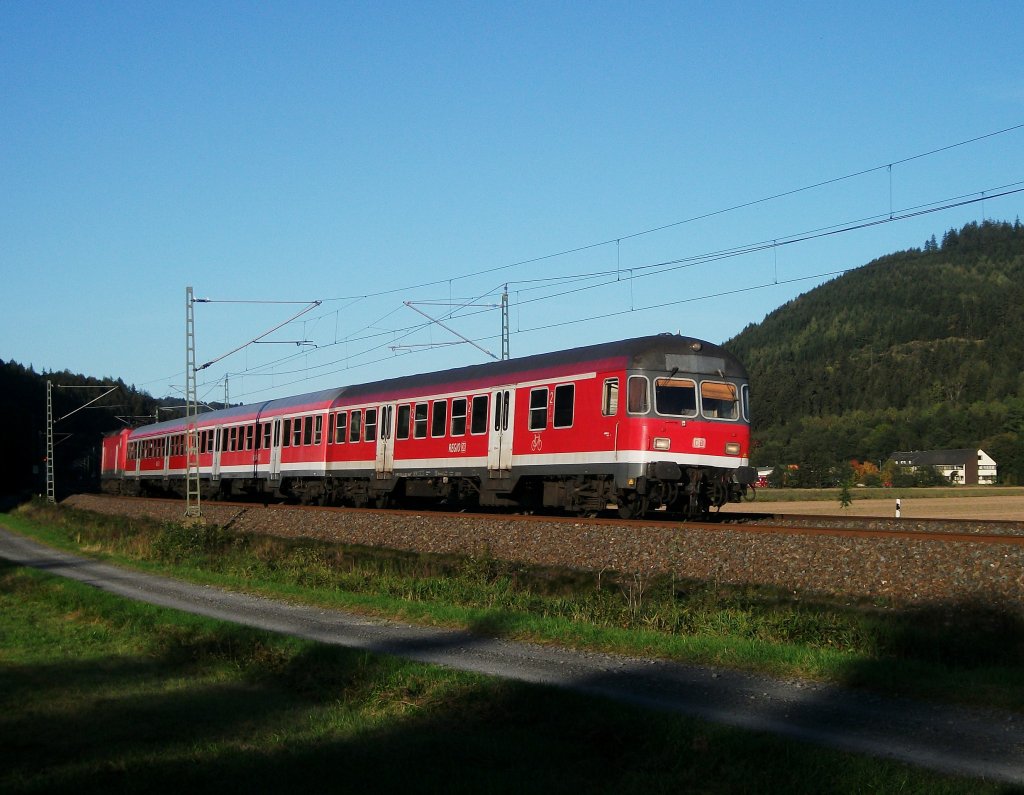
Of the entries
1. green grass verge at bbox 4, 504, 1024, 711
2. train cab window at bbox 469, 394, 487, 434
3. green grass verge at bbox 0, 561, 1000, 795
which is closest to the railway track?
green grass verge at bbox 4, 504, 1024, 711

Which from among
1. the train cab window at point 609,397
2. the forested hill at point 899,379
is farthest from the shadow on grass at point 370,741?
the forested hill at point 899,379

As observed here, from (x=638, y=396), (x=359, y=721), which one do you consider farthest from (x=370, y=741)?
(x=638, y=396)

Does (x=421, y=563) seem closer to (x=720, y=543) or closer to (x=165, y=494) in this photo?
(x=720, y=543)

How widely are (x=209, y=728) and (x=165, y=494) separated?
1972 inches

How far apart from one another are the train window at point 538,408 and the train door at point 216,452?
23.5 metres

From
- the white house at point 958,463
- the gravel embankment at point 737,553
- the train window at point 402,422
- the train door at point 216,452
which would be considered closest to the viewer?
the gravel embankment at point 737,553

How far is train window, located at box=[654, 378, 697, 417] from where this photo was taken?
22.8m

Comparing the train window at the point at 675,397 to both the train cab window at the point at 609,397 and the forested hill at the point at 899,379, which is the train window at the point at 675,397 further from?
the forested hill at the point at 899,379

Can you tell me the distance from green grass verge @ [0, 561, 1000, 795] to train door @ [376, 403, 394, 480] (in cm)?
1971

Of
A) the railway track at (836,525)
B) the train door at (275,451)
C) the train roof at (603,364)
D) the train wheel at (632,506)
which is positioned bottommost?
the railway track at (836,525)

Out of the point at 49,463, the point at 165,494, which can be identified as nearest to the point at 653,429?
the point at 165,494

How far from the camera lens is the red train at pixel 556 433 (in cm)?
2277

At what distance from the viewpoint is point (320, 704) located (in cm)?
945

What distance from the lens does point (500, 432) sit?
26359 millimetres
